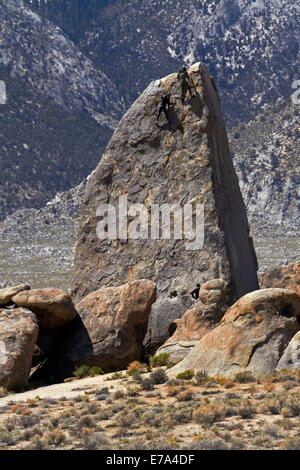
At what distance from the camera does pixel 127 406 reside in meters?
14.1

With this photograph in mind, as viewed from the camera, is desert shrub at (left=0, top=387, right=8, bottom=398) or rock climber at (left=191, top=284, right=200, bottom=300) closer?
desert shrub at (left=0, top=387, right=8, bottom=398)

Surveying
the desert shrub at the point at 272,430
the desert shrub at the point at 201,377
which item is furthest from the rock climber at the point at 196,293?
the desert shrub at the point at 272,430

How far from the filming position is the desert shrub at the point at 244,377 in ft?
50.5

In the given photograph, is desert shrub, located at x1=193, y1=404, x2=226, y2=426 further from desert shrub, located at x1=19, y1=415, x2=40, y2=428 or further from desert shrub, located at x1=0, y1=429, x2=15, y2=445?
desert shrub, located at x1=0, y1=429, x2=15, y2=445

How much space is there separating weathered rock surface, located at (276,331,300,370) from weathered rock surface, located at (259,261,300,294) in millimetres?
7276

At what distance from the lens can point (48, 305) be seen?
19328mm

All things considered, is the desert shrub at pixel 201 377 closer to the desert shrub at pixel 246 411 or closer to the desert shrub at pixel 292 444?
the desert shrub at pixel 246 411

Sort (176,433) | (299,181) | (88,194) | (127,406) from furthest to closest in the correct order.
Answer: (299,181), (88,194), (127,406), (176,433)

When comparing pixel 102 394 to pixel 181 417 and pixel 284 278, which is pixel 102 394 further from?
pixel 284 278

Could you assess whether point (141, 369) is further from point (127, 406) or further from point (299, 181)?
point (299, 181)

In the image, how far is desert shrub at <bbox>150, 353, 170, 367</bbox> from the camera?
18.4m

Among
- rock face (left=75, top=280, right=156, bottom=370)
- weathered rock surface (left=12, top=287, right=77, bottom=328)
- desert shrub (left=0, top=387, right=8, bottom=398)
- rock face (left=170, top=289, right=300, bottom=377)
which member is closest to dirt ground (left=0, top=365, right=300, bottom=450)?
desert shrub (left=0, top=387, right=8, bottom=398)

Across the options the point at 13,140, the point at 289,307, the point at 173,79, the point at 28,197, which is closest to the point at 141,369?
the point at 289,307

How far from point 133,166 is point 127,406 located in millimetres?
9710
